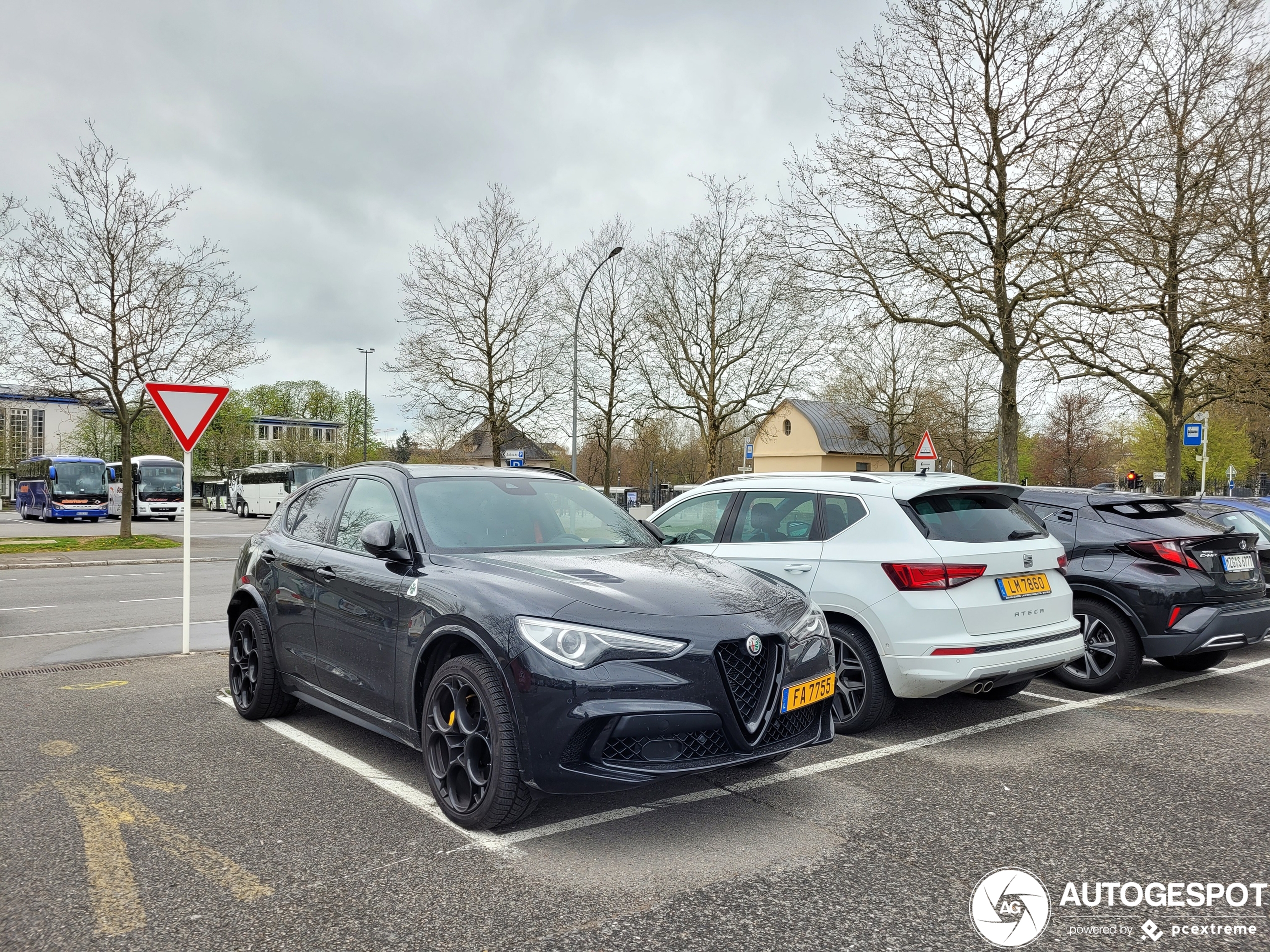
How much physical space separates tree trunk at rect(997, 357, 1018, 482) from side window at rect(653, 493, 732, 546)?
12970 mm

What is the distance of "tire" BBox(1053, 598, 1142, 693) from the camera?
653 cm

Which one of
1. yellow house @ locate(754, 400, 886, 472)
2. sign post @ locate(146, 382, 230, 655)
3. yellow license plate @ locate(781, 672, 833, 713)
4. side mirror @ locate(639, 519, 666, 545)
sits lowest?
yellow license plate @ locate(781, 672, 833, 713)

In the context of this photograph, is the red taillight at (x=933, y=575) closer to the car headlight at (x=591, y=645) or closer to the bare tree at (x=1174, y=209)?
the car headlight at (x=591, y=645)

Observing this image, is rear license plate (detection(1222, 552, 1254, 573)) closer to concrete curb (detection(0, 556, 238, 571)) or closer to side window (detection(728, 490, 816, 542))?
side window (detection(728, 490, 816, 542))

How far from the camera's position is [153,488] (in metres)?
43.1

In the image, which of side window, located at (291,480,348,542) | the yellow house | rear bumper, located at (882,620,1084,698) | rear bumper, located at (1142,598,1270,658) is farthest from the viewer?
the yellow house

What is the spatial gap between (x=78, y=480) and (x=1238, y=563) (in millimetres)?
43015

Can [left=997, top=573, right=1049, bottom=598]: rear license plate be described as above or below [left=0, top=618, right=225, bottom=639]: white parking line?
above

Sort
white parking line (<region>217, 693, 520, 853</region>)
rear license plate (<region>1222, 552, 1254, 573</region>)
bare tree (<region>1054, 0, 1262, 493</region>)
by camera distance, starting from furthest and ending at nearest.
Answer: bare tree (<region>1054, 0, 1262, 493</region>)
rear license plate (<region>1222, 552, 1254, 573</region>)
white parking line (<region>217, 693, 520, 853</region>)

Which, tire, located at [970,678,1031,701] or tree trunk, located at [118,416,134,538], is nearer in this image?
tire, located at [970,678,1031,701]

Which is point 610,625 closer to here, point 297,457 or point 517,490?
point 517,490

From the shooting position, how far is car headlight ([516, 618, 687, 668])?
3.45 metres

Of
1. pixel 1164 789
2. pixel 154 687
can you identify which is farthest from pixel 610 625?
pixel 154 687

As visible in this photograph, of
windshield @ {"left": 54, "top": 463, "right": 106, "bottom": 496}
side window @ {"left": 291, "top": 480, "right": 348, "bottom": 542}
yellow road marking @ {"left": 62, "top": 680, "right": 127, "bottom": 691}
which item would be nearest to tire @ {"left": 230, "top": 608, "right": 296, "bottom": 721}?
side window @ {"left": 291, "top": 480, "right": 348, "bottom": 542}
